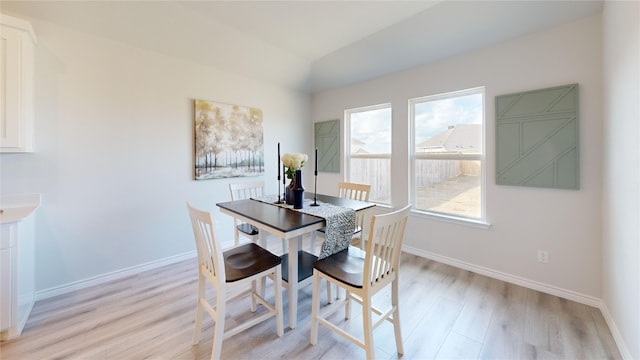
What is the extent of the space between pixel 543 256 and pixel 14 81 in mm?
4697

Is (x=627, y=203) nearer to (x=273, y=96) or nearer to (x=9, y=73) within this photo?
(x=273, y=96)

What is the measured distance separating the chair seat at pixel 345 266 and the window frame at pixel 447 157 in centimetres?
166

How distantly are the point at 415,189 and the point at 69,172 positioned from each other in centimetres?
378

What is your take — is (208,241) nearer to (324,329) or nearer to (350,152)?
(324,329)

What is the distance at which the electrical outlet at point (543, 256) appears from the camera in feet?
7.79

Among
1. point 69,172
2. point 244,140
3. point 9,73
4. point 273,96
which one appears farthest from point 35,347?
point 273,96

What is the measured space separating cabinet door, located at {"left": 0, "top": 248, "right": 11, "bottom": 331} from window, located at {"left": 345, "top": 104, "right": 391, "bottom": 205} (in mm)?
3655

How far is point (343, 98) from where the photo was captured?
4117 millimetres

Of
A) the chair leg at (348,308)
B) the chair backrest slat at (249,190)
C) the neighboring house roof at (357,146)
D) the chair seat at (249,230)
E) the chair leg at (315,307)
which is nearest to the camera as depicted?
the chair leg at (315,307)

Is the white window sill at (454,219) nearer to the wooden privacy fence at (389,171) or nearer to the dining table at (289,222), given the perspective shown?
the wooden privacy fence at (389,171)

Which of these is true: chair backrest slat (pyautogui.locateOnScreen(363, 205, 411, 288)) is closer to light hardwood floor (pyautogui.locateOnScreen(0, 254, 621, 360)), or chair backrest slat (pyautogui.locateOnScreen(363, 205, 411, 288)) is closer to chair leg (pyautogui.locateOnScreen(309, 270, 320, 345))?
chair leg (pyautogui.locateOnScreen(309, 270, 320, 345))

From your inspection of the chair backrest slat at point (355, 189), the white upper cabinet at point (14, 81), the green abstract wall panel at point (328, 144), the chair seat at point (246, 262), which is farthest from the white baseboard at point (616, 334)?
the white upper cabinet at point (14, 81)

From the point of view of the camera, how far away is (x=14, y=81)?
1913 millimetres

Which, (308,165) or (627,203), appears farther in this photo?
(308,165)
